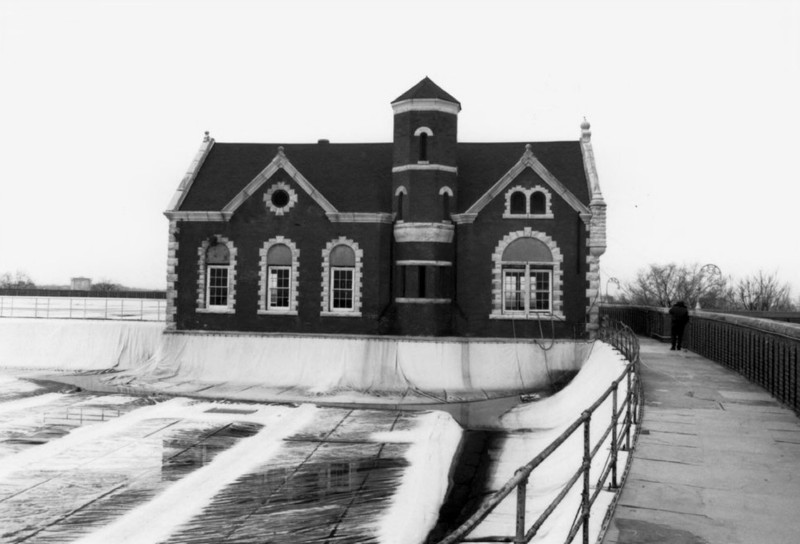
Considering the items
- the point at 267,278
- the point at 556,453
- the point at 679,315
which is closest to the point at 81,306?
the point at 267,278

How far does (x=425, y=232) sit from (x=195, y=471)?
15.8m

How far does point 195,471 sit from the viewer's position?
56.8ft

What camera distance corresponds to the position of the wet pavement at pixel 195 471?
43.9ft

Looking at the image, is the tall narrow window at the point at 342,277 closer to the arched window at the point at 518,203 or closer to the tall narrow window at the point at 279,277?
the tall narrow window at the point at 279,277

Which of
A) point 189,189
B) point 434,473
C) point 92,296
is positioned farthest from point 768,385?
point 92,296

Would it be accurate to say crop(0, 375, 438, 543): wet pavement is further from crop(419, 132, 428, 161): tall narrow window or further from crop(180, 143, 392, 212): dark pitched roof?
crop(419, 132, 428, 161): tall narrow window

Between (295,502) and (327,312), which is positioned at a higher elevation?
(327,312)

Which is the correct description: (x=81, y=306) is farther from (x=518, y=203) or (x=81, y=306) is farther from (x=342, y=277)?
(x=518, y=203)

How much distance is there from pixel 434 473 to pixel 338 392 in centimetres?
1126

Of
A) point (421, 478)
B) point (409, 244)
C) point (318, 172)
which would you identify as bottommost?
point (421, 478)

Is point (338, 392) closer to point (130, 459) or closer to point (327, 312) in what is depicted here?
point (327, 312)

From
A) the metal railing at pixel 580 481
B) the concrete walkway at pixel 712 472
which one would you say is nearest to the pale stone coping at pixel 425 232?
the metal railing at pixel 580 481

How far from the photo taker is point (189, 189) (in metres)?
34.3

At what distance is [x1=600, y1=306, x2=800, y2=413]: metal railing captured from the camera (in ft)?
47.8
